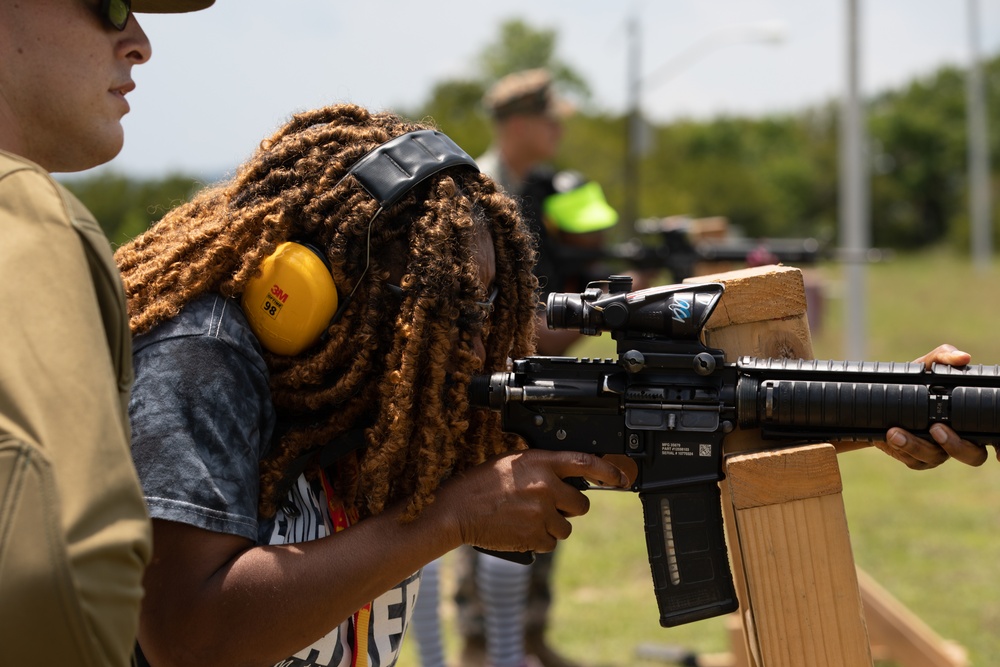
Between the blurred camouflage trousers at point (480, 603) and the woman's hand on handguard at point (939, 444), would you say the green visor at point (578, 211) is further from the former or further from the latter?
the woman's hand on handguard at point (939, 444)

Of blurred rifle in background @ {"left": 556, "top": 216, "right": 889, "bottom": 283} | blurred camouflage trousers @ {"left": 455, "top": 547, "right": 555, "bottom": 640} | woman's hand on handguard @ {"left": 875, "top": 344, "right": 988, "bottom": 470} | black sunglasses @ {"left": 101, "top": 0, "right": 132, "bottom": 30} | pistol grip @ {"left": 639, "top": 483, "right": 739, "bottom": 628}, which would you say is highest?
black sunglasses @ {"left": 101, "top": 0, "right": 132, "bottom": 30}

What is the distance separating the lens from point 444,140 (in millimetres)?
2158

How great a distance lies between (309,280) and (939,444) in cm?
122

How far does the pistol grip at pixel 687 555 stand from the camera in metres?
2.14

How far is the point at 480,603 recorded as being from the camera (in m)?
5.37

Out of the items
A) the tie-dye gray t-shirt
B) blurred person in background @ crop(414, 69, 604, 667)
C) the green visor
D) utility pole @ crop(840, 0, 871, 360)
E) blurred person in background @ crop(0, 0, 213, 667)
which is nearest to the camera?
blurred person in background @ crop(0, 0, 213, 667)

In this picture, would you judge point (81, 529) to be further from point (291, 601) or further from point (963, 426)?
point (963, 426)

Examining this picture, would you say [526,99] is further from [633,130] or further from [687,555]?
[633,130]

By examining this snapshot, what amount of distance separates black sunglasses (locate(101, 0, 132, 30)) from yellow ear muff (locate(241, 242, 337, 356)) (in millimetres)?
523

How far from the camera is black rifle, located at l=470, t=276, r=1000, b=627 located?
6.41ft

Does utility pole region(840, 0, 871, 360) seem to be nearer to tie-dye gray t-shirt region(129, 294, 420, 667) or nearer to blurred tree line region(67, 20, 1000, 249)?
tie-dye gray t-shirt region(129, 294, 420, 667)

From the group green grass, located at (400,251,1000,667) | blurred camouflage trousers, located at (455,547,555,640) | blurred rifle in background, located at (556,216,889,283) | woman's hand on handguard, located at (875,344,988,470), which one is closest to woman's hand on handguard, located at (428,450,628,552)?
woman's hand on handguard, located at (875,344,988,470)

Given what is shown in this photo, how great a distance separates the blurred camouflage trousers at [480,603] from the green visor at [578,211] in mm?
1762

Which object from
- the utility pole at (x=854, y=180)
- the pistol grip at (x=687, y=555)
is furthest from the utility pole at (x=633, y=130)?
the pistol grip at (x=687, y=555)
